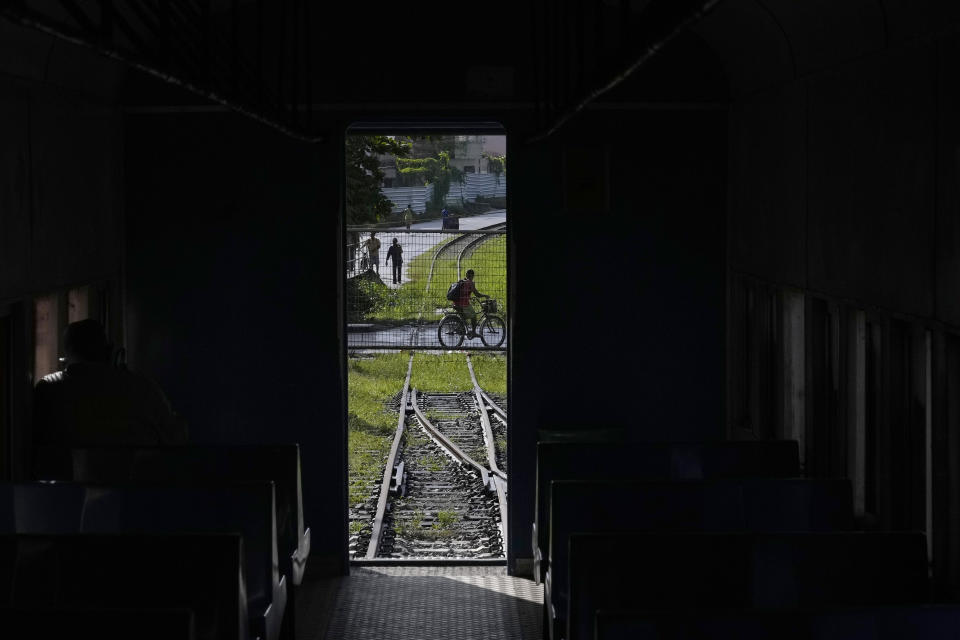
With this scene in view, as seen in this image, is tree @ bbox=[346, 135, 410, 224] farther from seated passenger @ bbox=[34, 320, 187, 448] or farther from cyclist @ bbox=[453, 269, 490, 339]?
seated passenger @ bbox=[34, 320, 187, 448]

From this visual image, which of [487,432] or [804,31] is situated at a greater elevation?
[804,31]

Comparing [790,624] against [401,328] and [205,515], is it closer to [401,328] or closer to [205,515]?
[205,515]

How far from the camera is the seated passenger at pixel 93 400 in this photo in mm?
6176

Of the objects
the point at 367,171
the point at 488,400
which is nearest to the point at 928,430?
the point at 488,400

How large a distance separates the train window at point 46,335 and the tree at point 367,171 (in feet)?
51.1

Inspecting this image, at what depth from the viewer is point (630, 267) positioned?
28.9 feet

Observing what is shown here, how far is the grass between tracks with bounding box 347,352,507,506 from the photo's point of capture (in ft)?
43.1

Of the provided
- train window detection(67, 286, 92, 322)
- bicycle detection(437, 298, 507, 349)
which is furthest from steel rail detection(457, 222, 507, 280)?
train window detection(67, 286, 92, 322)

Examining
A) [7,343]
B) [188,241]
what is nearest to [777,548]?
[7,343]

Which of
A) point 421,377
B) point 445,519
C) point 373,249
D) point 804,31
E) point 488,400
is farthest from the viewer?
point 373,249

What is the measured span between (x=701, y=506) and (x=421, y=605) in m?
3.26

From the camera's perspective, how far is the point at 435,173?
1528 inches

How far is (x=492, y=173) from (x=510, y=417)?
33.9 meters

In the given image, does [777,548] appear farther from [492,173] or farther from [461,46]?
[492,173]
